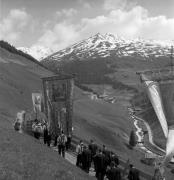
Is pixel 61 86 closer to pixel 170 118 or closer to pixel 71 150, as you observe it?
pixel 71 150

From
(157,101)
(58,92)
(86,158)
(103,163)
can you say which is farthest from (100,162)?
(58,92)

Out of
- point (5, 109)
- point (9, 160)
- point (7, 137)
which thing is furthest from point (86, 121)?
point (9, 160)

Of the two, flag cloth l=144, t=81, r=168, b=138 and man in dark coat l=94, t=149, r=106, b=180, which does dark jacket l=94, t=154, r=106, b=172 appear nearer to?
man in dark coat l=94, t=149, r=106, b=180

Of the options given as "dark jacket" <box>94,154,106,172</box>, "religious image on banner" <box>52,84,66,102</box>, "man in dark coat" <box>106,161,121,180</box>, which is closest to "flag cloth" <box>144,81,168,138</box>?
"man in dark coat" <box>106,161,121,180</box>

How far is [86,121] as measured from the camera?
290ft

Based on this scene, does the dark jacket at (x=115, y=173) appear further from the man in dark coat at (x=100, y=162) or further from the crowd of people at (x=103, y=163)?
the man in dark coat at (x=100, y=162)

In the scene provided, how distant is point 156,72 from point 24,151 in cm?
1129

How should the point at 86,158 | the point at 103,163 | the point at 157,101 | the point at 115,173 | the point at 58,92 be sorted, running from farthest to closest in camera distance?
the point at 58,92 → the point at 86,158 → the point at 103,163 → the point at 115,173 → the point at 157,101

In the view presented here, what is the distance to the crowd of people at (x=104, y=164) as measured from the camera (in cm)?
2291

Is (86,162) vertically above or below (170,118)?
below

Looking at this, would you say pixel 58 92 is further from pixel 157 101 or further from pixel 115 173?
pixel 157 101

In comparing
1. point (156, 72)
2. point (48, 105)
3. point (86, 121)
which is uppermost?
point (156, 72)

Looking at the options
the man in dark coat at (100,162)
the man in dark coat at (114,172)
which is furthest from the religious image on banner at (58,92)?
the man in dark coat at (114,172)

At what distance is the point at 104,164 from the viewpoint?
2564 cm
